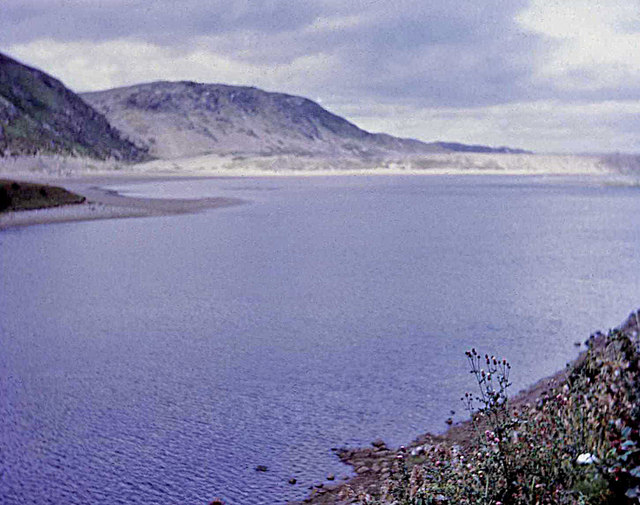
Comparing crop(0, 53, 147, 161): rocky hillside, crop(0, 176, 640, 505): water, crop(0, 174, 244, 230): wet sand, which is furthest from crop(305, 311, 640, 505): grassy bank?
crop(0, 53, 147, 161): rocky hillside

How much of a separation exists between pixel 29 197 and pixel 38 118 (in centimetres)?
12551

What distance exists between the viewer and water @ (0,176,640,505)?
11.1 meters

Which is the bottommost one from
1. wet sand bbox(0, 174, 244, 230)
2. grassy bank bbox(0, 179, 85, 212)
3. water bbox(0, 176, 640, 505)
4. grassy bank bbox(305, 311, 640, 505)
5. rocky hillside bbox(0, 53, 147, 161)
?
water bbox(0, 176, 640, 505)

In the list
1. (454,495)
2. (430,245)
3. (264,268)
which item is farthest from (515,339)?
(430,245)

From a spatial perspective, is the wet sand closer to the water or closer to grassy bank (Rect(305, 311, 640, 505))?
the water

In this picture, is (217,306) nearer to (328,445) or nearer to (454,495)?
(328,445)

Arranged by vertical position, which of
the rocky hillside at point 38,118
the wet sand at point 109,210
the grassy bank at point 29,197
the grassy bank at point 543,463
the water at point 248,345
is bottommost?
the water at point 248,345

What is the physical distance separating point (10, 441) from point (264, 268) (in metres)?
19.4

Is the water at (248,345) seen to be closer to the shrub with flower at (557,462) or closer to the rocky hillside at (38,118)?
the shrub with flower at (557,462)

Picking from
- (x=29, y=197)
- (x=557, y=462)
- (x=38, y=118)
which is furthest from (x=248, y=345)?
(x=38, y=118)

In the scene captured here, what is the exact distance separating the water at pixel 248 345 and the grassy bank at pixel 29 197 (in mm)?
17213

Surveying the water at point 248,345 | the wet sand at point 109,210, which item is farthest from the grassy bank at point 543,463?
the wet sand at point 109,210

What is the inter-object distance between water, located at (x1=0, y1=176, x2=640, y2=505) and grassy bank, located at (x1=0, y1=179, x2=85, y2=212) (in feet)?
56.5

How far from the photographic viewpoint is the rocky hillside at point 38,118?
495ft
